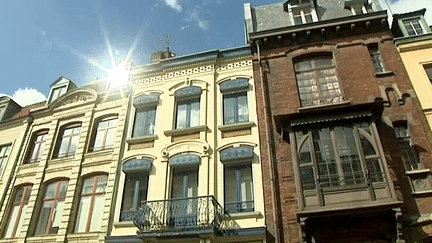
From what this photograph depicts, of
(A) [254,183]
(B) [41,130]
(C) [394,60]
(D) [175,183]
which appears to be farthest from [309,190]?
(B) [41,130]

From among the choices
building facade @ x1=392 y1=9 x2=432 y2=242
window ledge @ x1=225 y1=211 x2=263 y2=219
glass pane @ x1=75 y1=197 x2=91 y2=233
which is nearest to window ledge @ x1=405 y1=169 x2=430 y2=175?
building facade @ x1=392 y1=9 x2=432 y2=242

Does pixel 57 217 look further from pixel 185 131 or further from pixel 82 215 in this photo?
pixel 185 131

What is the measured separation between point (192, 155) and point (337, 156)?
556cm

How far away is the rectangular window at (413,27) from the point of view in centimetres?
1399

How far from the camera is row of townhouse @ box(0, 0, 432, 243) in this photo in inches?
404

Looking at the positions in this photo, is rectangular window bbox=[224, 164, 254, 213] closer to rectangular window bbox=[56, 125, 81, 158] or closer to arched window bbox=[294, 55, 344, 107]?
arched window bbox=[294, 55, 344, 107]

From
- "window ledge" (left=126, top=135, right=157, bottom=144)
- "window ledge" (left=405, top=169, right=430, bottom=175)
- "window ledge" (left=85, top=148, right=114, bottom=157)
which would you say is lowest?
"window ledge" (left=405, top=169, right=430, bottom=175)

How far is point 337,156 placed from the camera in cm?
1055

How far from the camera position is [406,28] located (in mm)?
14227

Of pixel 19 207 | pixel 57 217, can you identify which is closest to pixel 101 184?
pixel 57 217

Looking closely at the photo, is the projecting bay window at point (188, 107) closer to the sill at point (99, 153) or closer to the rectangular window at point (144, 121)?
the rectangular window at point (144, 121)

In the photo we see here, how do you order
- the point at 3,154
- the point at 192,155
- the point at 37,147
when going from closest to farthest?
the point at 192,155 < the point at 37,147 < the point at 3,154

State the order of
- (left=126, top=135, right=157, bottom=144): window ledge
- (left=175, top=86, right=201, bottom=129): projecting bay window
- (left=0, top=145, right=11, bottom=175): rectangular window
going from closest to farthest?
(left=126, top=135, right=157, bottom=144): window ledge, (left=175, top=86, right=201, bottom=129): projecting bay window, (left=0, top=145, right=11, bottom=175): rectangular window

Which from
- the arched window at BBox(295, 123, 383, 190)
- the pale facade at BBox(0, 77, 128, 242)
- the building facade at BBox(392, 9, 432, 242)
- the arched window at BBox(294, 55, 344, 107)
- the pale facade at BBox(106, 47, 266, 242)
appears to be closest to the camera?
the building facade at BBox(392, 9, 432, 242)
